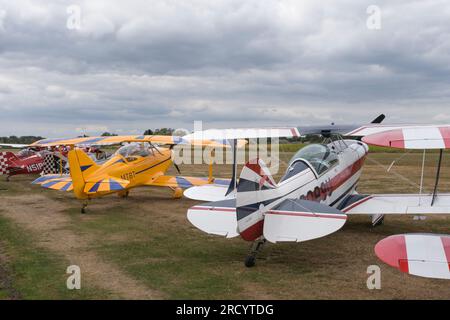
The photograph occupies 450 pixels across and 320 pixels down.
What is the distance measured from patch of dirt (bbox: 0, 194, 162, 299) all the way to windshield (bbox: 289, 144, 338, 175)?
3.40 m

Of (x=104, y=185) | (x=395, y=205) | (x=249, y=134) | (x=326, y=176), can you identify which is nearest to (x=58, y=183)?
(x=104, y=185)

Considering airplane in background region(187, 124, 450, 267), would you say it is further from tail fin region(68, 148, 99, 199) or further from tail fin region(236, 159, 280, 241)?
tail fin region(68, 148, 99, 199)

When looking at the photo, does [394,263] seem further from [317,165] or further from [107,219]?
[107,219]

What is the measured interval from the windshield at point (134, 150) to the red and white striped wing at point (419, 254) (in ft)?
32.0

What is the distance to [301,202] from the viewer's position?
5840 mm

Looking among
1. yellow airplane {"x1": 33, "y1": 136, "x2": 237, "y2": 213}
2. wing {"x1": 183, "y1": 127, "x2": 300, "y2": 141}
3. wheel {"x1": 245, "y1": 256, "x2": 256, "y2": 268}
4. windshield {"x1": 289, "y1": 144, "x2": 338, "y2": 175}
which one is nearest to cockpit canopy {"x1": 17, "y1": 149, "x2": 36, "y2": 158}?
yellow airplane {"x1": 33, "y1": 136, "x2": 237, "y2": 213}

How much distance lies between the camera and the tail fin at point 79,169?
10133 millimetres

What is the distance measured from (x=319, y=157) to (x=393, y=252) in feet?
12.7

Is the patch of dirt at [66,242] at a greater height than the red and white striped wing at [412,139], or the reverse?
the red and white striped wing at [412,139]

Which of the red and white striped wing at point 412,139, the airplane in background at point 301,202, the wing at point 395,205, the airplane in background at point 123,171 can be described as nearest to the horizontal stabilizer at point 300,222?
the airplane in background at point 301,202

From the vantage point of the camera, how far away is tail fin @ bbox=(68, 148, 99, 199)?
10133 millimetres

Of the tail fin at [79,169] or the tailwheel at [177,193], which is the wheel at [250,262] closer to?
the tail fin at [79,169]

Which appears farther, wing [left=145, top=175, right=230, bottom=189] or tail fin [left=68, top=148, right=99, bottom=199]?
wing [left=145, top=175, right=230, bottom=189]
